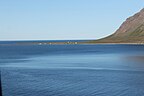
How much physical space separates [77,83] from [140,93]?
14066 millimetres

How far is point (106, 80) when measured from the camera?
64375 millimetres

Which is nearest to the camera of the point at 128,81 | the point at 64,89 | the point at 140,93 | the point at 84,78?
the point at 140,93

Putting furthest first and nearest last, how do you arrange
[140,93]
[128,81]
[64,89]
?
[128,81]
[64,89]
[140,93]

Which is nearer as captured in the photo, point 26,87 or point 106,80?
point 26,87

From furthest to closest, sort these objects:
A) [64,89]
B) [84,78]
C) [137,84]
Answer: [84,78]
[137,84]
[64,89]

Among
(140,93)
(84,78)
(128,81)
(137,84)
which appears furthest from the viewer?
(84,78)

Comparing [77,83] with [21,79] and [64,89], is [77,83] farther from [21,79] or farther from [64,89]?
[21,79]

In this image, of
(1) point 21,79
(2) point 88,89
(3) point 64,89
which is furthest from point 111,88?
(1) point 21,79

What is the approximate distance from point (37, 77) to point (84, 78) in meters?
9.37

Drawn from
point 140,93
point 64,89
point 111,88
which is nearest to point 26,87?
point 64,89

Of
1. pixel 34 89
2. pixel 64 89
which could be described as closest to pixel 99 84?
pixel 64 89

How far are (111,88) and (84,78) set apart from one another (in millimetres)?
14013

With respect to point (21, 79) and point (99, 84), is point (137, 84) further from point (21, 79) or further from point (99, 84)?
point (21, 79)

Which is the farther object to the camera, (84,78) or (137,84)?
(84,78)
